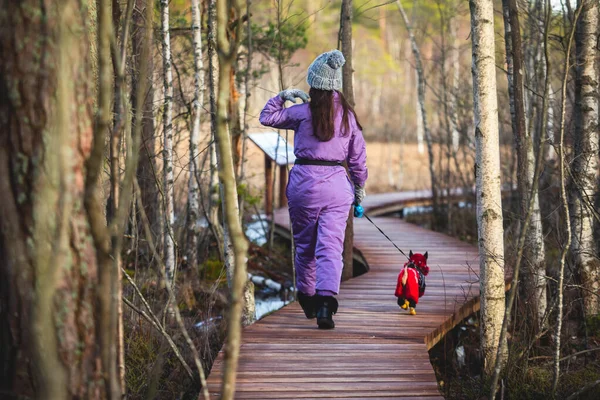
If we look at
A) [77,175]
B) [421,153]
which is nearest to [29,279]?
[77,175]

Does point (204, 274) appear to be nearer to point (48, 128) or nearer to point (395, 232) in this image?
point (395, 232)

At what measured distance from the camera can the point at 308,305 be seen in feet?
17.1

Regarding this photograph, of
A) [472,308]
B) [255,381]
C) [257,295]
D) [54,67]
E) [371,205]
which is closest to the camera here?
[54,67]

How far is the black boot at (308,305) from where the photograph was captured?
516 centimetres

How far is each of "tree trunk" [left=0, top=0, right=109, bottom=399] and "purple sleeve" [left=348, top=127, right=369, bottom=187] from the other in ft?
8.53

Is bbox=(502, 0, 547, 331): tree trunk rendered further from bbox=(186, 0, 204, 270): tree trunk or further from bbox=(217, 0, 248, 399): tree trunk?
bbox=(217, 0, 248, 399): tree trunk

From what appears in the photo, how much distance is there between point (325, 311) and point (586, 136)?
2.89 metres

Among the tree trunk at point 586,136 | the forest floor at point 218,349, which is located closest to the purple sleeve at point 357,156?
the forest floor at point 218,349

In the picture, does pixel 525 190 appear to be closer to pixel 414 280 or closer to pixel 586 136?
pixel 586 136

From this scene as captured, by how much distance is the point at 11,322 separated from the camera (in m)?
2.61

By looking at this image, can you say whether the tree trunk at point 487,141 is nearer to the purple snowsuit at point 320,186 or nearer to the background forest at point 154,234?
the background forest at point 154,234

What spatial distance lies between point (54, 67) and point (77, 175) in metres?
0.38

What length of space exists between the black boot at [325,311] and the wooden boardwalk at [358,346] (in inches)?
2.9

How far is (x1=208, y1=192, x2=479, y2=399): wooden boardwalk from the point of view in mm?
3824
